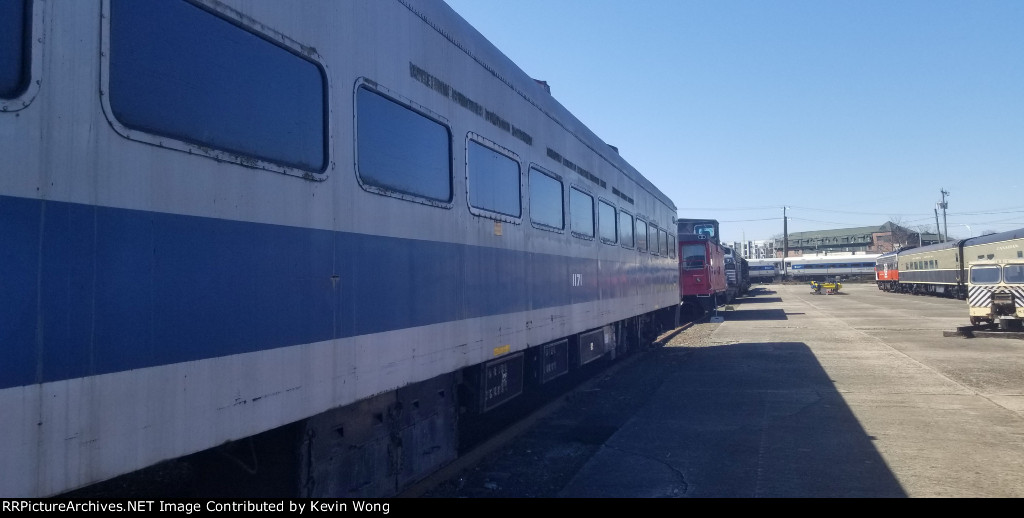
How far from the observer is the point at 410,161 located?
14.6ft

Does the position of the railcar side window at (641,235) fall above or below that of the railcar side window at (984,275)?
above

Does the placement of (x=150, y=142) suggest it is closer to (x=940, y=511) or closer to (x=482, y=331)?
(x=482, y=331)

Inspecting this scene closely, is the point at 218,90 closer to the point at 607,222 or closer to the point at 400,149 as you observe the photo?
the point at 400,149

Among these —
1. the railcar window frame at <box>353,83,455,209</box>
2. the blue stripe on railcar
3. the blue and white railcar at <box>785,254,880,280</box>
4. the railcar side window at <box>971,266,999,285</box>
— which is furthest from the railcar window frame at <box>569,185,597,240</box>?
the blue and white railcar at <box>785,254,880,280</box>

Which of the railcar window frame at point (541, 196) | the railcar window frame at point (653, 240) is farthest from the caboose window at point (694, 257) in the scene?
the railcar window frame at point (541, 196)

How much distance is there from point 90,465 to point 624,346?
9.89 meters

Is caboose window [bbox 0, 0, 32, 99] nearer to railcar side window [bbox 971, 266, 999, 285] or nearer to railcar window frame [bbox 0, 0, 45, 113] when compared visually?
railcar window frame [bbox 0, 0, 45, 113]

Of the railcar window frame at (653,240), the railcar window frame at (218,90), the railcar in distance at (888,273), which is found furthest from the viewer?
the railcar in distance at (888,273)

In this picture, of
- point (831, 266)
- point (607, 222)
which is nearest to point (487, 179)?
point (607, 222)

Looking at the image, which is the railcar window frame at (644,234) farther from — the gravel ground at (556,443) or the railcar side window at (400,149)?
the railcar side window at (400,149)

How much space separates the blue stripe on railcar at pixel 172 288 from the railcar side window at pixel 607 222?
5041 millimetres

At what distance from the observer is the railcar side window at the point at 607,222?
30.2 ft

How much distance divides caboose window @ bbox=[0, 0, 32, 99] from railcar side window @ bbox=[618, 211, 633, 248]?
859 centimetres

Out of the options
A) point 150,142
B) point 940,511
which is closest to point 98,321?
point 150,142
